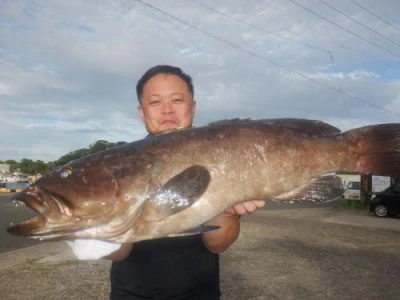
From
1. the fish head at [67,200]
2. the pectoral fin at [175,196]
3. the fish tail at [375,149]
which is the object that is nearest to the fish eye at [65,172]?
the fish head at [67,200]

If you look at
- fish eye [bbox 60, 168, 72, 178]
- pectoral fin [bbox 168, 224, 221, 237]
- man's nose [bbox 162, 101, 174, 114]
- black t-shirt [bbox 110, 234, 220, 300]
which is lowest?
black t-shirt [bbox 110, 234, 220, 300]

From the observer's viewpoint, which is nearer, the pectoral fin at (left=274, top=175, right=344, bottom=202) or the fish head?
the fish head

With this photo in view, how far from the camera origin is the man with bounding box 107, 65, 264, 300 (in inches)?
116

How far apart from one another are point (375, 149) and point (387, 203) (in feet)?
69.6

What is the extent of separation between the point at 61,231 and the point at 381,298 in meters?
6.84

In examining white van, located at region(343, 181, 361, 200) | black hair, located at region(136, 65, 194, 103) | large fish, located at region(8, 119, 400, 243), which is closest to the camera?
large fish, located at region(8, 119, 400, 243)

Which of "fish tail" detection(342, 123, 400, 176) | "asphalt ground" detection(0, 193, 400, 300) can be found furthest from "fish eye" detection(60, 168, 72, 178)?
"asphalt ground" detection(0, 193, 400, 300)

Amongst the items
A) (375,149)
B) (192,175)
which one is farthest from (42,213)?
(375,149)

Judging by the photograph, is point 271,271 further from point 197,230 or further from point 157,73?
point 197,230

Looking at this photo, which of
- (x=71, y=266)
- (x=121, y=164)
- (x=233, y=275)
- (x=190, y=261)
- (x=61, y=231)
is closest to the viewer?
(x=61, y=231)

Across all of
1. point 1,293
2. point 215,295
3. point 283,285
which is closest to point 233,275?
point 283,285

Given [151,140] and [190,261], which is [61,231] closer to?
[151,140]

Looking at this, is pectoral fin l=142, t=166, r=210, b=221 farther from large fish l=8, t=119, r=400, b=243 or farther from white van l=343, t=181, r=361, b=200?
white van l=343, t=181, r=361, b=200

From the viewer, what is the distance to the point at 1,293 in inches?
281
